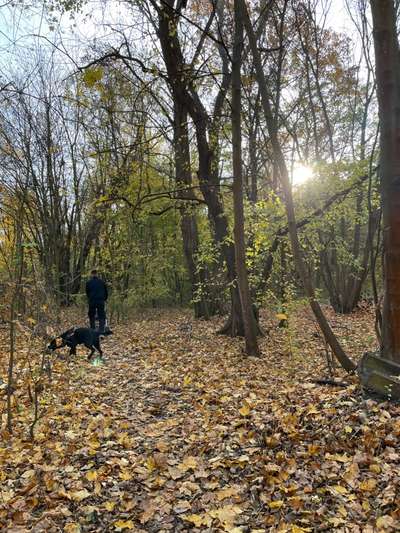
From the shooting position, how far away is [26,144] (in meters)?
15.8

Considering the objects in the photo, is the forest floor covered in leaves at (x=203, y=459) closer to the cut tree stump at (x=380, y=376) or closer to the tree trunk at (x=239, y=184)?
the cut tree stump at (x=380, y=376)

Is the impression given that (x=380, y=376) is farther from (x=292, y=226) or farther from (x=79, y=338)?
(x=79, y=338)

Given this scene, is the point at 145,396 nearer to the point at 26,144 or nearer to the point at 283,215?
the point at 283,215

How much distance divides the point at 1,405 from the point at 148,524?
12.1 feet

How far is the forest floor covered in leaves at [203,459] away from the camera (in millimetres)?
3125

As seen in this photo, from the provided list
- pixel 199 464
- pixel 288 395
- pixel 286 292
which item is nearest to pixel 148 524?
pixel 199 464

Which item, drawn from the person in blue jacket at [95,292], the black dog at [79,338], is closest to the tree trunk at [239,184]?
the black dog at [79,338]

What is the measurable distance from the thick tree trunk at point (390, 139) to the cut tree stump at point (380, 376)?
16 cm

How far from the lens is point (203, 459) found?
13.4ft

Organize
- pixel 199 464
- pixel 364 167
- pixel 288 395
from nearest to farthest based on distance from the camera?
pixel 199 464, pixel 288 395, pixel 364 167

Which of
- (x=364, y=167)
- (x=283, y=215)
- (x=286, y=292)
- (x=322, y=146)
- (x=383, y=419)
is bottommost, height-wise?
(x=383, y=419)

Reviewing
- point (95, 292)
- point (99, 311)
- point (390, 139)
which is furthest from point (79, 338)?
point (390, 139)

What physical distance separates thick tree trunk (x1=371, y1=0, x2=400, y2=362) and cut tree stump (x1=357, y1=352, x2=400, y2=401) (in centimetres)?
16

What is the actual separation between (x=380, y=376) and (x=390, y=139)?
2.90 metres
